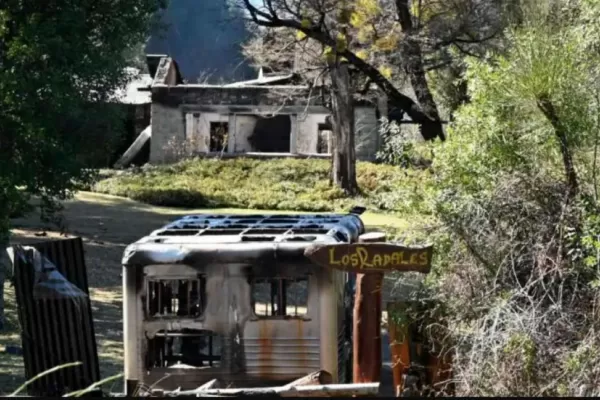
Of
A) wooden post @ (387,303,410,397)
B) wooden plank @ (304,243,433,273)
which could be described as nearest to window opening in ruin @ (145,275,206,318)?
wooden post @ (387,303,410,397)

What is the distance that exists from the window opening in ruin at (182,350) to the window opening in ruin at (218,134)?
33.1 meters

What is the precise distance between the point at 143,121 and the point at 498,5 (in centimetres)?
2269

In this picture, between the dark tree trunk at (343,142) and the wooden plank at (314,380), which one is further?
the dark tree trunk at (343,142)

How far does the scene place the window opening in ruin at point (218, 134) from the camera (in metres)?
43.2

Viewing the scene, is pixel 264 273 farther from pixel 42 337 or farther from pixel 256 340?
pixel 42 337

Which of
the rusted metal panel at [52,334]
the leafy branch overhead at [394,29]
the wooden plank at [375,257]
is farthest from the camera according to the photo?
the leafy branch overhead at [394,29]


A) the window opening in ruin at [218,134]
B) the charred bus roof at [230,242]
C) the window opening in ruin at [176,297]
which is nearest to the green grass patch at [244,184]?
the window opening in ruin at [218,134]

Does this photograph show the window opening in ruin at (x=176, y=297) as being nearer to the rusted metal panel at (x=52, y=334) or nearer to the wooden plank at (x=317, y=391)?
the rusted metal panel at (x=52, y=334)

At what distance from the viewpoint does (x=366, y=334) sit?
7.68 meters

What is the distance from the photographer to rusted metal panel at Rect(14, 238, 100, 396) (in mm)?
10719

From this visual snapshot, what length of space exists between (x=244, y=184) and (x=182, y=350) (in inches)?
1120

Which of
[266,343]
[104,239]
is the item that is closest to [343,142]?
[104,239]

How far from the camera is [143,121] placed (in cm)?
4703

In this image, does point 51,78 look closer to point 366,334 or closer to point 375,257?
point 366,334
